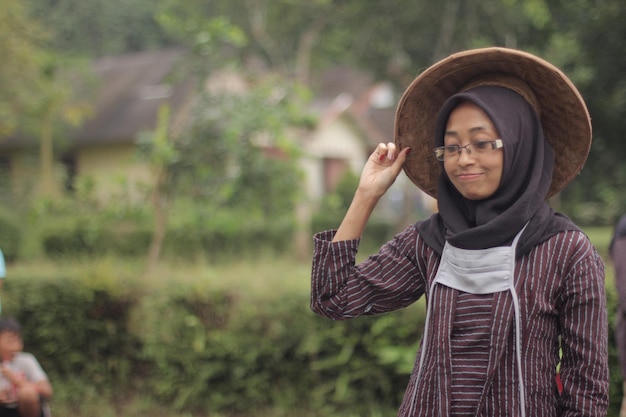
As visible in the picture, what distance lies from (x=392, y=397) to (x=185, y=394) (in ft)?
5.50

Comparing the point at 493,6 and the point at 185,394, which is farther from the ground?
the point at 493,6

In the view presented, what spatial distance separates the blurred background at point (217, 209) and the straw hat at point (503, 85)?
2329mm

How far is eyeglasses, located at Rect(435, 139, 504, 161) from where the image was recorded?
1910 mm

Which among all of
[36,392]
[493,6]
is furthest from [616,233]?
[493,6]

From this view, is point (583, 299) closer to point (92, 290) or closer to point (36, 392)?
point (36, 392)

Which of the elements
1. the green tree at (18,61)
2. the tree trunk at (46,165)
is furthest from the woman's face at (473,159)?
the tree trunk at (46,165)

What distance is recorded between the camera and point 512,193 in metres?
1.91

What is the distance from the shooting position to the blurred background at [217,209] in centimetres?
561

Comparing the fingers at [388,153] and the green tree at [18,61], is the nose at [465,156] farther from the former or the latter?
the green tree at [18,61]

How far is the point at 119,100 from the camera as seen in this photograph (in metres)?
23.3

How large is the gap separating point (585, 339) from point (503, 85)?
0.70m

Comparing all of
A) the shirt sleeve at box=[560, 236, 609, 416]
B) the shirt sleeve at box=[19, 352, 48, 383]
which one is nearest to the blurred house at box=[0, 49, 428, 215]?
the shirt sleeve at box=[19, 352, 48, 383]

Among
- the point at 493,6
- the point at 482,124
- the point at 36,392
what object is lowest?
the point at 36,392

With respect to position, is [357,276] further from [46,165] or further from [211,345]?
[46,165]
